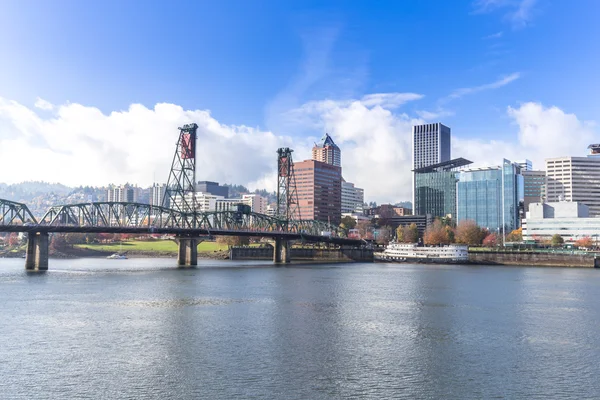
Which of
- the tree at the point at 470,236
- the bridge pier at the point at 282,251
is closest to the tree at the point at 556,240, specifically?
the tree at the point at 470,236

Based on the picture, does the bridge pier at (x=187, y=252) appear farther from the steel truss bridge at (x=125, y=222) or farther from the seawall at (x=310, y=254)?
the seawall at (x=310, y=254)

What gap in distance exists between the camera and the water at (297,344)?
101 ft

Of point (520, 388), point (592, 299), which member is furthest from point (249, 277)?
point (520, 388)

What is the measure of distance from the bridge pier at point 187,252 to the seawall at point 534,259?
69.2 metres

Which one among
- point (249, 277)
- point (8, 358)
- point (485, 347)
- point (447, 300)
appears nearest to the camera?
point (8, 358)

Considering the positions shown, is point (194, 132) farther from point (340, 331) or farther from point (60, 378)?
point (60, 378)

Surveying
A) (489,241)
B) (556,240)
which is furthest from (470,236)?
Result: (556,240)

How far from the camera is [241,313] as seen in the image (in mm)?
54562

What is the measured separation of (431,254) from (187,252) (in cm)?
6243

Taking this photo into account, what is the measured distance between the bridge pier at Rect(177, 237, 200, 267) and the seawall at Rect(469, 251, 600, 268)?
2724 inches

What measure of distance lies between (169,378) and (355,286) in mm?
53455

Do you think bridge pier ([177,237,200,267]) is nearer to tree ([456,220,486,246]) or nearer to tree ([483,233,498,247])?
tree ([456,220,486,246])

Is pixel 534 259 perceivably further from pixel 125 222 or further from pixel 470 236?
pixel 125 222

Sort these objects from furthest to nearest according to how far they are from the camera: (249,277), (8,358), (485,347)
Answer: (249,277) → (485,347) → (8,358)
